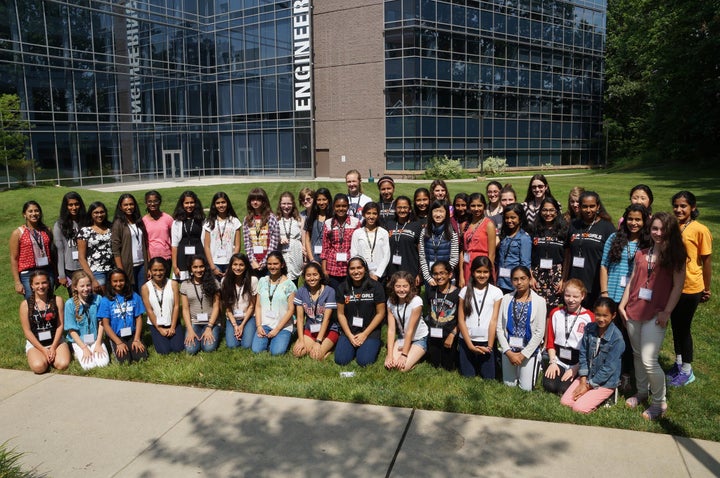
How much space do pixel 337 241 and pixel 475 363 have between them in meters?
2.37

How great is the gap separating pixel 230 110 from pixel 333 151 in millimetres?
7766

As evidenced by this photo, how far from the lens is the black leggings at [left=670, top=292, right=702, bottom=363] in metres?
5.43

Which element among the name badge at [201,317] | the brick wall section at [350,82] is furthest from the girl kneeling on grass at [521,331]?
the brick wall section at [350,82]

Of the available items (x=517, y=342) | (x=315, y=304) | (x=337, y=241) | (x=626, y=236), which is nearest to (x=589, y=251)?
(x=626, y=236)

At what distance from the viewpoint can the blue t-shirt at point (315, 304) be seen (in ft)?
22.5

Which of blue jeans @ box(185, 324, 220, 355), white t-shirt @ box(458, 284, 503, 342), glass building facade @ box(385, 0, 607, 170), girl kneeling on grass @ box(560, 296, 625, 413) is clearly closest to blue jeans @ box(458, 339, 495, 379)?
white t-shirt @ box(458, 284, 503, 342)

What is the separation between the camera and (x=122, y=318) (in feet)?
22.2

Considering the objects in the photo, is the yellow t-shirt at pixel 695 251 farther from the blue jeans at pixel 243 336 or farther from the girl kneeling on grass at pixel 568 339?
the blue jeans at pixel 243 336

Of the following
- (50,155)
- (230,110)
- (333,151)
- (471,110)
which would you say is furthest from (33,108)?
(471,110)

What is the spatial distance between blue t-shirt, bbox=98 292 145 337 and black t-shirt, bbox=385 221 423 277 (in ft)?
10.5

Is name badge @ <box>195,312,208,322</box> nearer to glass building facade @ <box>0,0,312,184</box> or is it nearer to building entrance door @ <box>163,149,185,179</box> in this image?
glass building facade @ <box>0,0,312,184</box>

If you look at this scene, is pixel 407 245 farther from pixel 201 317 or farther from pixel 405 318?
pixel 201 317

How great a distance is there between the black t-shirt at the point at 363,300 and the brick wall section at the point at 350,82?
3224cm

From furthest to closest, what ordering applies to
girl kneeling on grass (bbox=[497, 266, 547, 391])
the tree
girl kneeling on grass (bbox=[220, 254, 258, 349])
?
the tree, girl kneeling on grass (bbox=[220, 254, 258, 349]), girl kneeling on grass (bbox=[497, 266, 547, 391])
